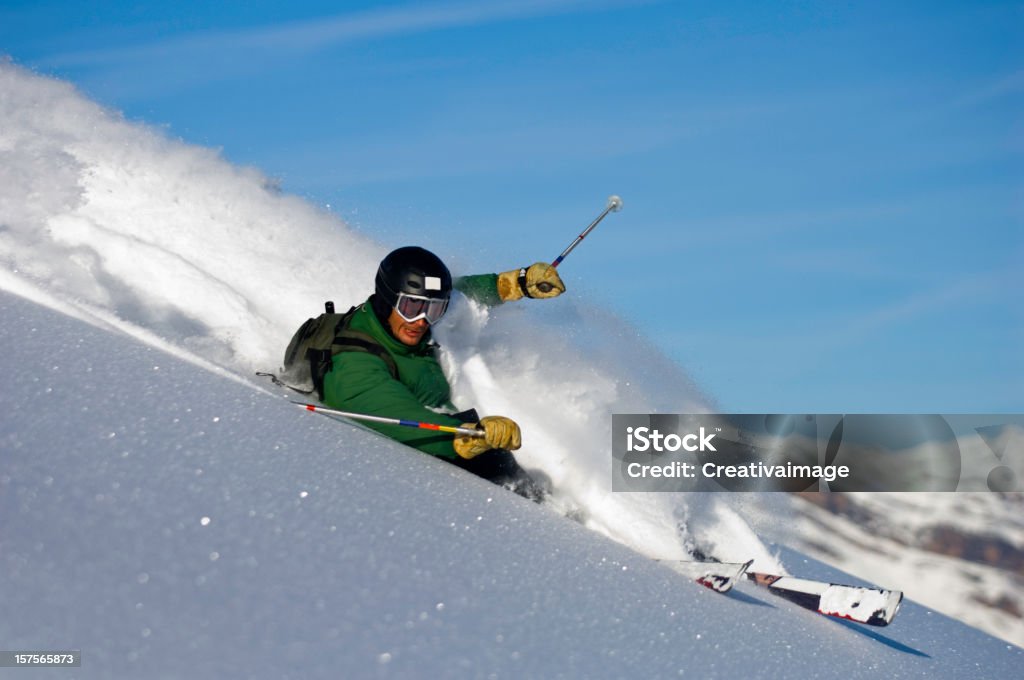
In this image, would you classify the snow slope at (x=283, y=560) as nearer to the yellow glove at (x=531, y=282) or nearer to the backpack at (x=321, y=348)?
the backpack at (x=321, y=348)

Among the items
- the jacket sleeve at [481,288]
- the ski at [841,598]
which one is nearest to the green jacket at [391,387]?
the jacket sleeve at [481,288]

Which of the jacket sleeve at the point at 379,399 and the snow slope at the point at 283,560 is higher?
the jacket sleeve at the point at 379,399

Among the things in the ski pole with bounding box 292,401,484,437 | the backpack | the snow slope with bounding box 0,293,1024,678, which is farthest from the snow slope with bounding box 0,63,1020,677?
the backpack

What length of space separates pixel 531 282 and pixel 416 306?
48.2 inches

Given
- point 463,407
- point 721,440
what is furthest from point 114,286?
point 721,440

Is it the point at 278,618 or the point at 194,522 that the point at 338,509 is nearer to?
the point at 194,522

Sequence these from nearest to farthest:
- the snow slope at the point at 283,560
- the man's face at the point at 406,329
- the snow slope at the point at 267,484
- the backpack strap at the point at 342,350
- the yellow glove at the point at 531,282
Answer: the snow slope at the point at 283,560, the snow slope at the point at 267,484, the backpack strap at the point at 342,350, the man's face at the point at 406,329, the yellow glove at the point at 531,282

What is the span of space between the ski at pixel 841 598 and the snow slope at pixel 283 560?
17 cm

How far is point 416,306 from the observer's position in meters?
4.96

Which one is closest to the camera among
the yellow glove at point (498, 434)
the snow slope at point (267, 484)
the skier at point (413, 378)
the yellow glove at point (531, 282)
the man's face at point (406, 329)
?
the snow slope at point (267, 484)

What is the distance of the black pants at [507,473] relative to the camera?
512 centimetres

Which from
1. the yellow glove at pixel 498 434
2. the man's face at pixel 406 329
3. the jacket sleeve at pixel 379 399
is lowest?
the yellow glove at pixel 498 434

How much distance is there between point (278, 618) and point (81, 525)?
0.67 meters

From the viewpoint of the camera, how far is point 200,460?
130 inches
